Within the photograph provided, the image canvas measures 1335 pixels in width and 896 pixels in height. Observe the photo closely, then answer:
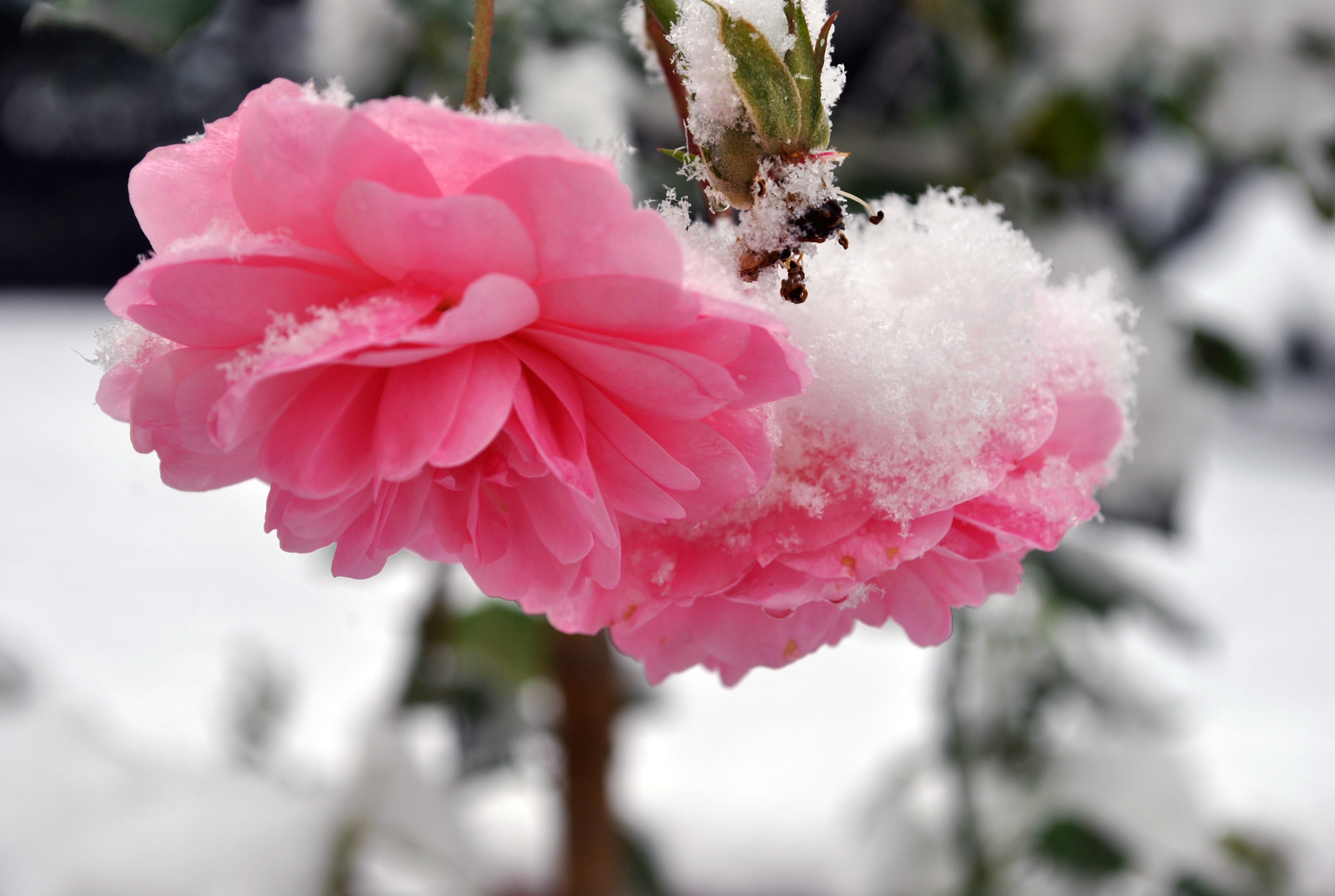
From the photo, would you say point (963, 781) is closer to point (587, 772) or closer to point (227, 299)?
point (587, 772)

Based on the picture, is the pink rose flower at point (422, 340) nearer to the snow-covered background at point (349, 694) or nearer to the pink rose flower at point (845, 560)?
the pink rose flower at point (845, 560)

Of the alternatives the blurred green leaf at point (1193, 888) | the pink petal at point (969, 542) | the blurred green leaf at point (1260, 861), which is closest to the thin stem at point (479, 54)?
the pink petal at point (969, 542)

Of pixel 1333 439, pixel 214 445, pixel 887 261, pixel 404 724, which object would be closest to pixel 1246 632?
pixel 1333 439

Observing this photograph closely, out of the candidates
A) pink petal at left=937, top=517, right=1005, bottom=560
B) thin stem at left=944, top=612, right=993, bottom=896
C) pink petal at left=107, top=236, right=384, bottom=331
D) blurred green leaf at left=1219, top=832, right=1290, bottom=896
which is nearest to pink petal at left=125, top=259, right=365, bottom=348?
pink petal at left=107, top=236, right=384, bottom=331

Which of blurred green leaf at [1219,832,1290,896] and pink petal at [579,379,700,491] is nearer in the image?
pink petal at [579,379,700,491]

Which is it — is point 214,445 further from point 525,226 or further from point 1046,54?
point 1046,54

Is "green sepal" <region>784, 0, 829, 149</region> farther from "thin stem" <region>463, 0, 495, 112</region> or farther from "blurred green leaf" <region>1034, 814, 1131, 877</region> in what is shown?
"blurred green leaf" <region>1034, 814, 1131, 877</region>
